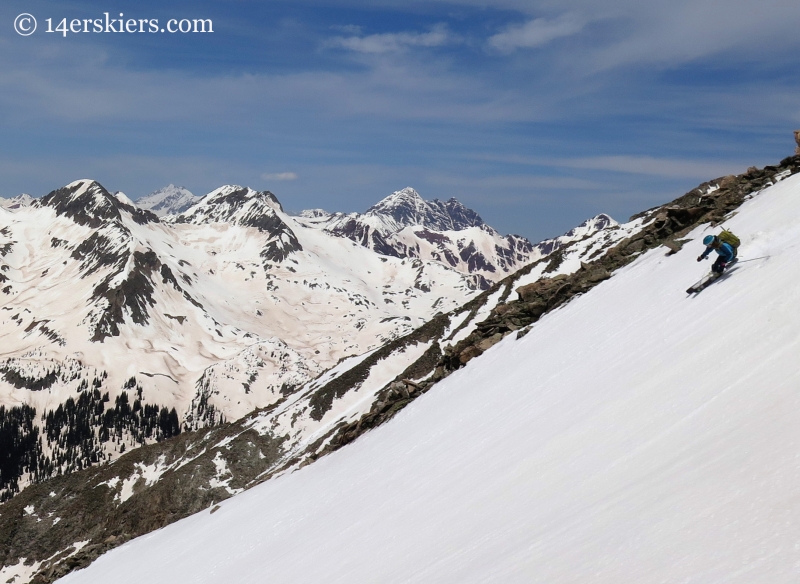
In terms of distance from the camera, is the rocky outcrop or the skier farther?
the rocky outcrop

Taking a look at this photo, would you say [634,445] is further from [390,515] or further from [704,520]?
[390,515]

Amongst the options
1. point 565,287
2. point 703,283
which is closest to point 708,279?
point 703,283

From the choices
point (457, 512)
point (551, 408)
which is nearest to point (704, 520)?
point (457, 512)

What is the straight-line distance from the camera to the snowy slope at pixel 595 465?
6.77m

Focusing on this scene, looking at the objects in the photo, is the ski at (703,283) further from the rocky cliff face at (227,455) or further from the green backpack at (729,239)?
the rocky cliff face at (227,455)

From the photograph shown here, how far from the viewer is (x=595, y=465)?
10.8 metres

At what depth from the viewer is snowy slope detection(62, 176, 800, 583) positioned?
677 cm

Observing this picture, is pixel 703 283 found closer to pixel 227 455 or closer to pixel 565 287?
pixel 565 287

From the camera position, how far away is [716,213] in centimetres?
2900

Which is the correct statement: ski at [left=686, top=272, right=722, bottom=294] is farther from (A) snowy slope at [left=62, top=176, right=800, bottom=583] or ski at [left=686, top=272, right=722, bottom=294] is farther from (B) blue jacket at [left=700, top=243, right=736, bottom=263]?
(B) blue jacket at [left=700, top=243, right=736, bottom=263]

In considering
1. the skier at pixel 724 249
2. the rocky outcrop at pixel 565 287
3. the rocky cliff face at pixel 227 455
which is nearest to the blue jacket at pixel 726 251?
the skier at pixel 724 249

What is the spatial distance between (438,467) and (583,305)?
13.4 m

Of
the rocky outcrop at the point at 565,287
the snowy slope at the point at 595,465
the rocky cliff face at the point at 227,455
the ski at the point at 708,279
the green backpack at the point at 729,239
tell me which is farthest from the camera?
the rocky cliff face at the point at 227,455

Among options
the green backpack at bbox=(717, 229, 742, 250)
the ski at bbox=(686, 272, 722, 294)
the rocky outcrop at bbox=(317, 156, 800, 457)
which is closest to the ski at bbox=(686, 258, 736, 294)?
the ski at bbox=(686, 272, 722, 294)
